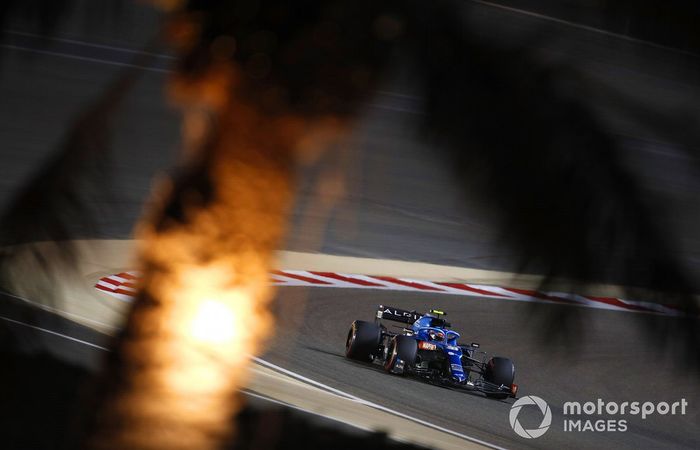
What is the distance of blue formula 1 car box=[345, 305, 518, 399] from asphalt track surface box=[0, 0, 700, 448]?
0.39 feet

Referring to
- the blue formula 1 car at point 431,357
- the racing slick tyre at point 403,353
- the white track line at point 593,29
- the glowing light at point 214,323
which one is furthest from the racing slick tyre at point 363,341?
the white track line at point 593,29

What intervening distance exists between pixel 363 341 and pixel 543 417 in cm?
147

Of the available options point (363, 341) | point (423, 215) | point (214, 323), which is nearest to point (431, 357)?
point (363, 341)

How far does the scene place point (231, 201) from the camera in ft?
9.99

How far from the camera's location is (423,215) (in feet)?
40.9

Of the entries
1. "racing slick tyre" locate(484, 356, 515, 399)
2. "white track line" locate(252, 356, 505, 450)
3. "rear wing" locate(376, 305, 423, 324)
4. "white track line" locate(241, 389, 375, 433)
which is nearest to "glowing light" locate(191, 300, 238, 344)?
"white track line" locate(241, 389, 375, 433)

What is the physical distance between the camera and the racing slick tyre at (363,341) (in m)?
7.91

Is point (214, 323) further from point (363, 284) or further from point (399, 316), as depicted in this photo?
point (363, 284)

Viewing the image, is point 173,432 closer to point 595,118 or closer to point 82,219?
point 82,219

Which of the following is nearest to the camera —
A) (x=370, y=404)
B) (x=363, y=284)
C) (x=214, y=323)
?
(x=214, y=323)

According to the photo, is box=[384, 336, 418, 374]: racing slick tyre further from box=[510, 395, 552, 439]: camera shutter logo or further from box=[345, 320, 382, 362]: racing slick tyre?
box=[510, 395, 552, 439]: camera shutter logo

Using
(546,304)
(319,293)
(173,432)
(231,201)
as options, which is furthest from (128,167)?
(546,304)

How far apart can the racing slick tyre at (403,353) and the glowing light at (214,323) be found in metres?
4.46

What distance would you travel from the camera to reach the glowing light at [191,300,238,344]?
3.28 m
